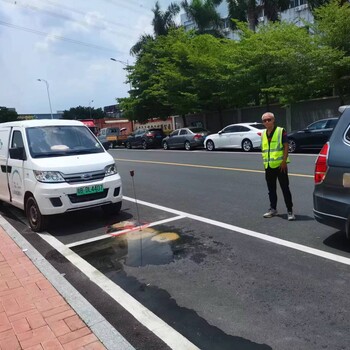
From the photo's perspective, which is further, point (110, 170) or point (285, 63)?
point (285, 63)

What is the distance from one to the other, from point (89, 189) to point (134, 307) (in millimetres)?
3292

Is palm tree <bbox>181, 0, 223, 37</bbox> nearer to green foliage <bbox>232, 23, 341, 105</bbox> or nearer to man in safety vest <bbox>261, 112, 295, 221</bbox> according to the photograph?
green foliage <bbox>232, 23, 341, 105</bbox>

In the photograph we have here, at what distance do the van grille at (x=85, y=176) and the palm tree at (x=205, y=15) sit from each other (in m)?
34.1

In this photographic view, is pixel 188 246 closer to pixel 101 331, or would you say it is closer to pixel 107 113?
pixel 101 331

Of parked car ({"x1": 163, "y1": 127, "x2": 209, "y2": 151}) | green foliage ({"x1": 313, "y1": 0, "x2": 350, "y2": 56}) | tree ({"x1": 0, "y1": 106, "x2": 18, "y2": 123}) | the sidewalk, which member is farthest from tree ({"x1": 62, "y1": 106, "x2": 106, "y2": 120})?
the sidewalk

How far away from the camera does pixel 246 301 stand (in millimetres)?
4090

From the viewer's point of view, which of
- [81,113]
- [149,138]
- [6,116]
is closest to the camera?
[149,138]

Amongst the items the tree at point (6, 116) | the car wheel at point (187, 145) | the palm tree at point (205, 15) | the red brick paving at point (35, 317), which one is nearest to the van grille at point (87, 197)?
the red brick paving at point (35, 317)

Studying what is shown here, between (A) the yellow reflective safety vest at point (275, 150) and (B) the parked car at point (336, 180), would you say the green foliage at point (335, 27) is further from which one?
(B) the parked car at point (336, 180)

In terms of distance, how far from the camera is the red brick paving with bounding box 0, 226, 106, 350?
138 inches

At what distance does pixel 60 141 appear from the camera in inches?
304

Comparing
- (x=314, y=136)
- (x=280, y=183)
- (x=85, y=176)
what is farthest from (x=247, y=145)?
(x=85, y=176)

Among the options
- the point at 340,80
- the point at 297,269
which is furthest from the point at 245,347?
the point at 340,80

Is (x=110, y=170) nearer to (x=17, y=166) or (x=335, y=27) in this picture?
(x=17, y=166)
